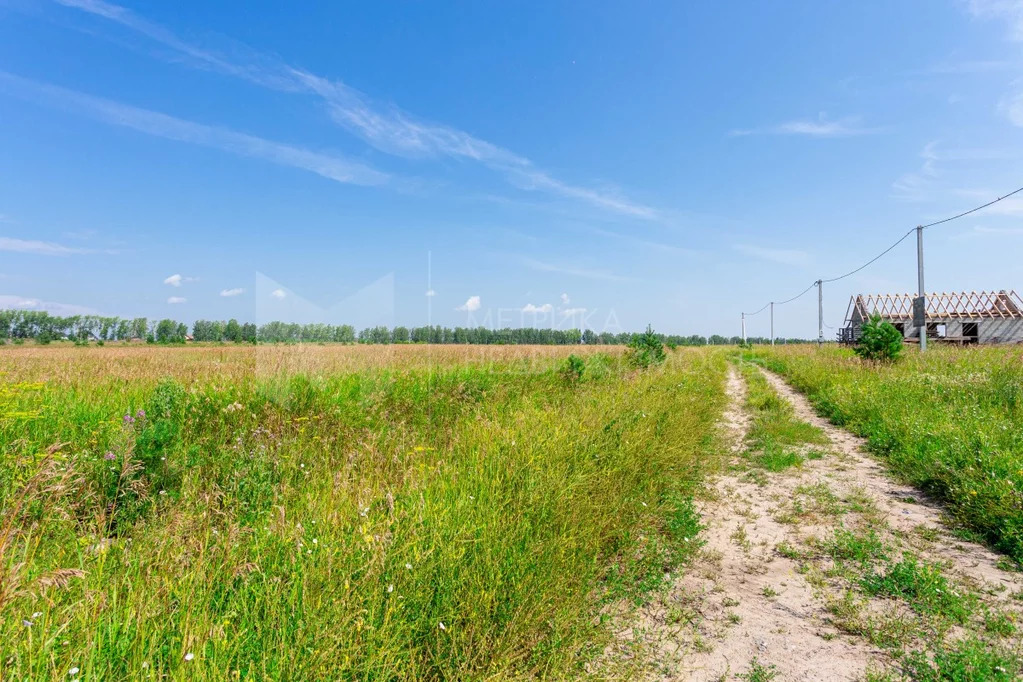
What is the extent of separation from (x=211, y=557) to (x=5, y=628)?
0.74m

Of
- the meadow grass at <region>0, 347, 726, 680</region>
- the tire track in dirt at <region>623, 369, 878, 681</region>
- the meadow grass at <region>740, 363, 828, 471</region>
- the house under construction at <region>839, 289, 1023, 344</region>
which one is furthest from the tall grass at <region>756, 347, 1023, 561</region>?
the house under construction at <region>839, 289, 1023, 344</region>

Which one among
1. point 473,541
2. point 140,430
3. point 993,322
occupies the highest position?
point 993,322

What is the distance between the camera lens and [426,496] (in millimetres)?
3617

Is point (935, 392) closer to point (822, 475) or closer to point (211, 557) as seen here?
point (822, 475)

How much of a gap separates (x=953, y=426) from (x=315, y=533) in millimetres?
8799

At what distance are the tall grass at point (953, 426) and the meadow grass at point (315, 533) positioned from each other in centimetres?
265

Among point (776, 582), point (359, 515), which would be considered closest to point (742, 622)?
point (776, 582)

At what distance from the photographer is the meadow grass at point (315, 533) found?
1888mm

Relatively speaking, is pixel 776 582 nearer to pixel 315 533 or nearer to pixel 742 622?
pixel 742 622

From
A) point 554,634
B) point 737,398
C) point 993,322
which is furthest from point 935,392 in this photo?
point 993,322

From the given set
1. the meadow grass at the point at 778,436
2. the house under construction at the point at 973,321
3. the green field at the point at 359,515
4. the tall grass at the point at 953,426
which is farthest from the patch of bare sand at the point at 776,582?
the house under construction at the point at 973,321

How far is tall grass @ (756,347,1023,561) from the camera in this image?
4.66 metres

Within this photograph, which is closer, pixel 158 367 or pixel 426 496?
pixel 426 496

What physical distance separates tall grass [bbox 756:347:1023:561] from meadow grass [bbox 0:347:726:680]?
265 centimetres
